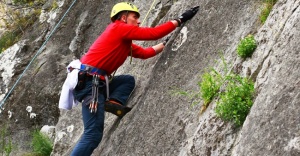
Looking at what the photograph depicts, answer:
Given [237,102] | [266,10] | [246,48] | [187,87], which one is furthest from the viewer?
[187,87]

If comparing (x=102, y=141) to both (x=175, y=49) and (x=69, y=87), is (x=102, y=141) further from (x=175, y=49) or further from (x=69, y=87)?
(x=175, y=49)

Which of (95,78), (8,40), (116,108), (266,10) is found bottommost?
(8,40)

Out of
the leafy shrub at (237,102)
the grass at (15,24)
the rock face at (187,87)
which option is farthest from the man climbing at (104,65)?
the grass at (15,24)

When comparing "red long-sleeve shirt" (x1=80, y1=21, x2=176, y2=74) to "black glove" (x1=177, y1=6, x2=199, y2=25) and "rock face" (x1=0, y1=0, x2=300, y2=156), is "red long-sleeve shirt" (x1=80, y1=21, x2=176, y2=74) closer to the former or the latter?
"black glove" (x1=177, y1=6, x2=199, y2=25)

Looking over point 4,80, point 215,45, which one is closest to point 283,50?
point 215,45

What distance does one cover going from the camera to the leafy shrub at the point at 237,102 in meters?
4.65

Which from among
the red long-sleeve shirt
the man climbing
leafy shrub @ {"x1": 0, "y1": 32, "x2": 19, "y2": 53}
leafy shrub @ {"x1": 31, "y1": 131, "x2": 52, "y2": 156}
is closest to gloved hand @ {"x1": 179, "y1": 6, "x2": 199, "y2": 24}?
the man climbing

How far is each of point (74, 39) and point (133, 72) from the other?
3440mm

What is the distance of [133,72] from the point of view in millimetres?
8305

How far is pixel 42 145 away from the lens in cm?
971

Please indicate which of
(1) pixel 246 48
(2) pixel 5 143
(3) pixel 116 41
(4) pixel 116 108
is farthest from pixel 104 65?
(2) pixel 5 143

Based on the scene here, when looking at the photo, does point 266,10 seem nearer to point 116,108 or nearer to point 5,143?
point 116,108

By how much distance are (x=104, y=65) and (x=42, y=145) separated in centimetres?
338

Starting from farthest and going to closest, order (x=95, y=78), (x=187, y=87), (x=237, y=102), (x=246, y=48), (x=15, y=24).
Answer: (x=15, y=24), (x=95, y=78), (x=187, y=87), (x=246, y=48), (x=237, y=102)
